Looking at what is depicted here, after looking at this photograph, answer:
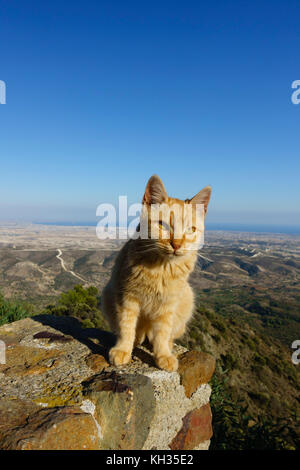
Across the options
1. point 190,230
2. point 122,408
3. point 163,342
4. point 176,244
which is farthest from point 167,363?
point 190,230

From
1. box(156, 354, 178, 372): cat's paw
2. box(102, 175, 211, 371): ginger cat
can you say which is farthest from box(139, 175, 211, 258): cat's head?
box(156, 354, 178, 372): cat's paw

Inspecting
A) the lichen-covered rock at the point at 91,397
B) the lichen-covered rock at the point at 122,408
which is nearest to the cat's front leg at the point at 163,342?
the lichen-covered rock at the point at 91,397

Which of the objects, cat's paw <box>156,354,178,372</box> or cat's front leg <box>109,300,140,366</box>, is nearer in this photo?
cat's paw <box>156,354,178,372</box>

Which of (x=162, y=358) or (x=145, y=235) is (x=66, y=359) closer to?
(x=162, y=358)

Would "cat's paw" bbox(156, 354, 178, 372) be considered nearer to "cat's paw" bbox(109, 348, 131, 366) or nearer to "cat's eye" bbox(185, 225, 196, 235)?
"cat's paw" bbox(109, 348, 131, 366)

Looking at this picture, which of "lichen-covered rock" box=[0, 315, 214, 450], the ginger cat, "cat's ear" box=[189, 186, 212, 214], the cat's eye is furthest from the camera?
"cat's ear" box=[189, 186, 212, 214]

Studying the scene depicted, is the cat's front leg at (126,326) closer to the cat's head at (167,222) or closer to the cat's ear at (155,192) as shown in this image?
the cat's head at (167,222)

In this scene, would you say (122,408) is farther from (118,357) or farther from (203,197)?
(203,197)
